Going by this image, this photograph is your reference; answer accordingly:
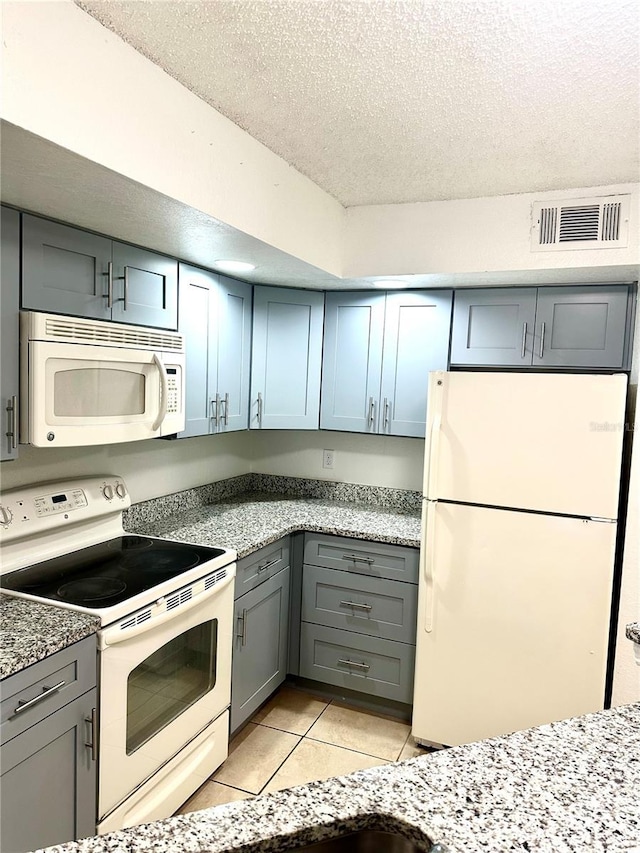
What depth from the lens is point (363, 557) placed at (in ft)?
9.50

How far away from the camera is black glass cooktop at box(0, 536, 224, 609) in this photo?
190 cm

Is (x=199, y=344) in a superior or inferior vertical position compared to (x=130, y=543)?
superior

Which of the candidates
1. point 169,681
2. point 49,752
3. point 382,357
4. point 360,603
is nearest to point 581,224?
point 382,357

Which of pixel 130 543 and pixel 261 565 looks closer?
pixel 130 543

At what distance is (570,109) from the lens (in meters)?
1.74

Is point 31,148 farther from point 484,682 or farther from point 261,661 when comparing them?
point 484,682

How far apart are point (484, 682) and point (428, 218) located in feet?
6.80

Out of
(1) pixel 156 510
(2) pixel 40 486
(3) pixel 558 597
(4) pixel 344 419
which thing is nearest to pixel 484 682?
(3) pixel 558 597

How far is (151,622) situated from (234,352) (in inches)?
58.2

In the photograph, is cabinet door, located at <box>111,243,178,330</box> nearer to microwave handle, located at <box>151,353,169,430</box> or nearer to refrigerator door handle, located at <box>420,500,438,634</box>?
microwave handle, located at <box>151,353,169,430</box>

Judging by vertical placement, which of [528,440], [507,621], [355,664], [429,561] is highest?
[528,440]

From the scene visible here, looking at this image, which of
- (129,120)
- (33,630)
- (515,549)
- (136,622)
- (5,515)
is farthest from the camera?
(515,549)

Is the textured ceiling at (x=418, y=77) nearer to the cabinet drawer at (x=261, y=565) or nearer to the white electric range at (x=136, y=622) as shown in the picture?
the white electric range at (x=136, y=622)

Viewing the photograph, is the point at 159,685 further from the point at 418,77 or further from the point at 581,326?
the point at 581,326
